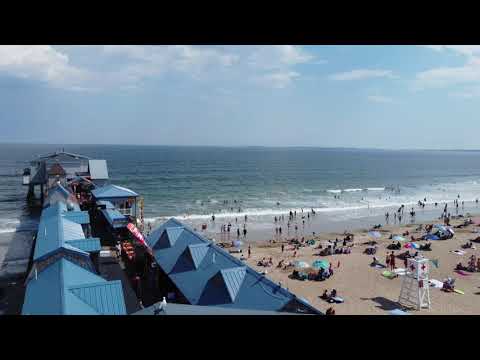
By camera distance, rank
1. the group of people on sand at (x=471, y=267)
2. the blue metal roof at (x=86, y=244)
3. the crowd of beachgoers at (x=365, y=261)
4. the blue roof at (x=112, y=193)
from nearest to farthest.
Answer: the blue metal roof at (x=86, y=244) → the crowd of beachgoers at (x=365, y=261) → the group of people on sand at (x=471, y=267) → the blue roof at (x=112, y=193)

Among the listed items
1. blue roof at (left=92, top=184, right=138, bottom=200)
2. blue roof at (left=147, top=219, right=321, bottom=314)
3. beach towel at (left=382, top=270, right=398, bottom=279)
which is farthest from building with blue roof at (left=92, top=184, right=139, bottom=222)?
beach towel at (left=382, top=270, right=398, bottom=279)

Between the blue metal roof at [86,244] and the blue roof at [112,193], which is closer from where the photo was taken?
the blue metal roof at [86,244]

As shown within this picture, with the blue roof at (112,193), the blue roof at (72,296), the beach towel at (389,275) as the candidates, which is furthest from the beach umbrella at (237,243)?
the blue roof at (72,296)

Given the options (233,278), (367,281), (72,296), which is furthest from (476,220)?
(72,296)

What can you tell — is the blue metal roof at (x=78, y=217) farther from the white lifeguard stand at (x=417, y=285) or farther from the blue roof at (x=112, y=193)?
the white lifeguard stand at (x=417, y=285)

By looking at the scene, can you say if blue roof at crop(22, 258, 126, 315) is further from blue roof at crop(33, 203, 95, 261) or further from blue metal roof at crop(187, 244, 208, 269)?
blue metal roof at crop(187, 244, 208, 269)

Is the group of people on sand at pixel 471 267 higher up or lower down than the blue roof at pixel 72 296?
lower down
